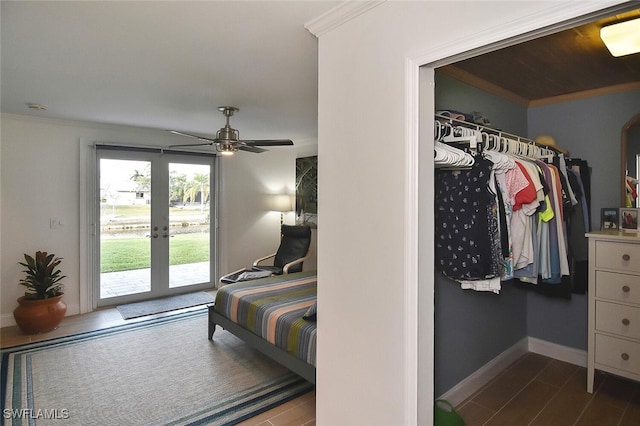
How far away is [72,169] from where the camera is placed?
449 cm

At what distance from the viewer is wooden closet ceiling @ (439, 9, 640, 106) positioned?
2.07 m

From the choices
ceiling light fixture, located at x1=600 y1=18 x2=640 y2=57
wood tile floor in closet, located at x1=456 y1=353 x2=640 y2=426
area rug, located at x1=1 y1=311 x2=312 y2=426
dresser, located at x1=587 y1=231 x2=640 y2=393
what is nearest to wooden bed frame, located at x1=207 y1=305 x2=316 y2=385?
area rug, located at x1=1 y1=311 x2=312 y2=426

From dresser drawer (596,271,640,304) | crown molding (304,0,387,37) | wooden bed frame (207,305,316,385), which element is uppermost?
crown molding (304,0,387,37)

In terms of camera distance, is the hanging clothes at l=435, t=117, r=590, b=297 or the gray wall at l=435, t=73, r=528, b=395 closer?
the hanging clothes at l=435, t=117, r=590, b=297

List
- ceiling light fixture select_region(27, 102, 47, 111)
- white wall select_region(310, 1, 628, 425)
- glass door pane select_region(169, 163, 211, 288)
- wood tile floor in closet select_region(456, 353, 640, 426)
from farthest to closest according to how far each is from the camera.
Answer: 1. glass door pane select_region(169, 163, 211, 288)
2. ceiling light fixture select_region(27, 102, 47, 111)
3. wood tile floor in closet select_region(456, 353, 640, 426)
4. white wall select_region(310, 1, 628, 425)

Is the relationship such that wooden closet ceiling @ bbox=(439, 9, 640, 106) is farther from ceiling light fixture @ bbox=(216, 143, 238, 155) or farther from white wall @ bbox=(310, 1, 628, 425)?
ceiling light fixture @ bbox=(216, 143, 238, 155)

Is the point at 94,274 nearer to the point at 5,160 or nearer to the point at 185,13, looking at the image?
the point at 5,160

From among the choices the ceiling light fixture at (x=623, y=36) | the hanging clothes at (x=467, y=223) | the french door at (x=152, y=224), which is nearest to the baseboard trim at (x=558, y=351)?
the hanging clothes at (x=467, y=223)

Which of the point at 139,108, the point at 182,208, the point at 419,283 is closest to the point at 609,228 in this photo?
the point at 419,283

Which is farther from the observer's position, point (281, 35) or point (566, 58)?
point (566, 58)

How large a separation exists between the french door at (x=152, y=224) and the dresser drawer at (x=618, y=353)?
4.91 meters

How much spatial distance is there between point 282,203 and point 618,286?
4.50 meters

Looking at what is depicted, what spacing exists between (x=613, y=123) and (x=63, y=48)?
13.4ft

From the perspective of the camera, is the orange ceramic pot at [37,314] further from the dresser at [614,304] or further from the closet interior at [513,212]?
the dresser at [614,304]
